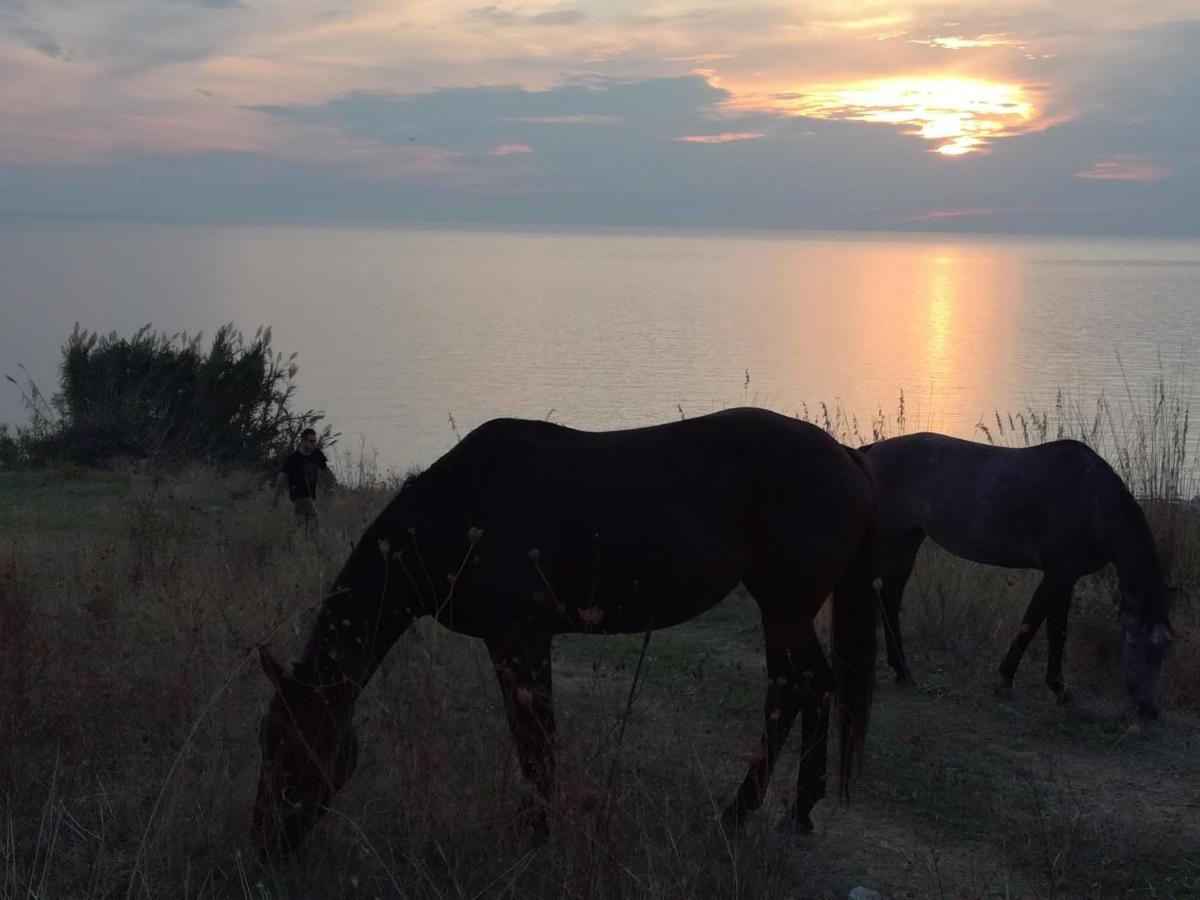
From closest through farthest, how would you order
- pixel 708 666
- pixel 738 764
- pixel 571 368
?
pixel 738 764 < pixel 708 666 < pixel 571 368

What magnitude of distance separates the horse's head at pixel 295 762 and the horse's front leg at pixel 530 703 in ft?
2.04

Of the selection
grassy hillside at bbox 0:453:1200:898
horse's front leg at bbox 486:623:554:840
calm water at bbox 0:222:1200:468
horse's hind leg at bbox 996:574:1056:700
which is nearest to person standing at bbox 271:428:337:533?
grassy hillside at bbox 0:453:1200:898

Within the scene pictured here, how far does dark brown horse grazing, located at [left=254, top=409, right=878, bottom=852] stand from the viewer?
4105 millimetres

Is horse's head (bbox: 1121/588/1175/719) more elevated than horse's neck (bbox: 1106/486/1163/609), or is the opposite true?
horse's neck (bbox: 1106/486/1163/609)

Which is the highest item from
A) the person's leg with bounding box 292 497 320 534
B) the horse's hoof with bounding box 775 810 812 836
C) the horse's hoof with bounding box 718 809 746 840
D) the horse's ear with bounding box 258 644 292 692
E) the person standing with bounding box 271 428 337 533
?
the horse's ear with bounding box 258 644 292 692

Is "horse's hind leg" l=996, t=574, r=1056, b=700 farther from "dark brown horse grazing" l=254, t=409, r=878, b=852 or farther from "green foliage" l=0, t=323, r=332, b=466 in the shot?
"green foliage" l=0, t=323, r=332, b=466

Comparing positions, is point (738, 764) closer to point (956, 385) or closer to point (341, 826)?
point (341, 826)

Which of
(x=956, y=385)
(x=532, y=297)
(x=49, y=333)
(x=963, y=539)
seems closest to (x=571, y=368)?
(x=956, y=385)

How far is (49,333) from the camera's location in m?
51.2

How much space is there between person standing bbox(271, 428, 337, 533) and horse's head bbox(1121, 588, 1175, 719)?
275 inches

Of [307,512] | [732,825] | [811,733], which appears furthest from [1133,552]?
[307,512]

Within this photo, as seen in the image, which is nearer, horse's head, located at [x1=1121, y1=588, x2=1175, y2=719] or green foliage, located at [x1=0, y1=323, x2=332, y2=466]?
horse's head, located at [x1=1121, y1=588, x2=1175, y2=719]

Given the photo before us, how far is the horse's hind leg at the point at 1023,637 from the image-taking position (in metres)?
6.85

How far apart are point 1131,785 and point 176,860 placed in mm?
4464
